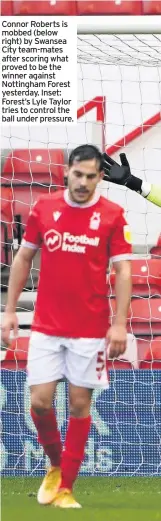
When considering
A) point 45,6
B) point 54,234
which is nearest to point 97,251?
point 54,234

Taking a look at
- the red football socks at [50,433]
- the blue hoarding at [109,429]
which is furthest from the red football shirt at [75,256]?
the blue hoarding at [109,429]

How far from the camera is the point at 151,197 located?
6.65m

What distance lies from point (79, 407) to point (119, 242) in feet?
2.38

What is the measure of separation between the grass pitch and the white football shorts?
0.54 meters

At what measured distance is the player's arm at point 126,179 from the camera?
6.57m

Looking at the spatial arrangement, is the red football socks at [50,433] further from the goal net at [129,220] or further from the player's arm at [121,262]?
the goal net at [129,220]

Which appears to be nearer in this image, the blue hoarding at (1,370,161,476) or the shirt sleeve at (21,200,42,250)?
the shirt sleeve at (21,200,42,250)

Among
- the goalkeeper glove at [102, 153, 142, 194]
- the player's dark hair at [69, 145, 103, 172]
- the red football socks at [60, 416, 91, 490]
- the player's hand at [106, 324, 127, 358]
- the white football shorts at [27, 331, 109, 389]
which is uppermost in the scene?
the player's dark hair at [69, 145, 103, 172]

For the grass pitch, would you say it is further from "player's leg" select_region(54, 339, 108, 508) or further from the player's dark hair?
the player's dark hair

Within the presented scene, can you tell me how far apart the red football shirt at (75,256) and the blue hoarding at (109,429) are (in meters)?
2.41

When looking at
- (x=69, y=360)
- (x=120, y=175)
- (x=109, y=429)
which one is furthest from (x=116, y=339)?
(x=109, y=429)

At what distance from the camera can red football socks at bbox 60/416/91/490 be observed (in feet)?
18.5

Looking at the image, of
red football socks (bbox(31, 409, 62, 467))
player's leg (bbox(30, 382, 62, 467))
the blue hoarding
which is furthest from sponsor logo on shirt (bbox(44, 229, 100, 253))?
the blue hoarding

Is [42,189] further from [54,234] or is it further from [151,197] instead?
[54,234]
